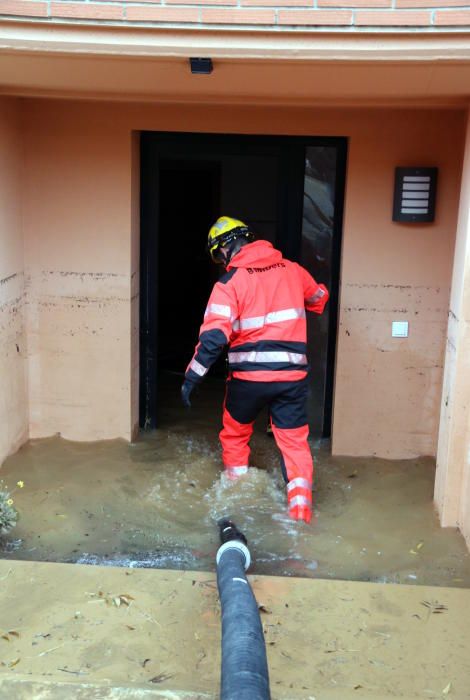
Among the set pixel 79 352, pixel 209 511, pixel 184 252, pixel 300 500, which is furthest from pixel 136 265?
pixel 184 252

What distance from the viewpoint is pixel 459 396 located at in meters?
4.71

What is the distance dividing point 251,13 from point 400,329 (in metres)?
2.76

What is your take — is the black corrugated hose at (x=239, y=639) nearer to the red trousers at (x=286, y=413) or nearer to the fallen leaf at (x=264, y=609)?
the fallen leaf at (x=264, y=609)

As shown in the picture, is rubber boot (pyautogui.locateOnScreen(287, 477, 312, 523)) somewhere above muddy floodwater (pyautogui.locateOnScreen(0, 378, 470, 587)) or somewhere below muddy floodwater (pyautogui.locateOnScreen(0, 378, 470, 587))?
above

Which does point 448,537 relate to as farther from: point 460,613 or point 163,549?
point 163,549

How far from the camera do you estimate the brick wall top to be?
3.82 meters

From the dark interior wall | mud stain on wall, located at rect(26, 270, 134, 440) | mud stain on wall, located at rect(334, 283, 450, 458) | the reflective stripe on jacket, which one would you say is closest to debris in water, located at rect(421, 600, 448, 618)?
the reflective stripe on jacket

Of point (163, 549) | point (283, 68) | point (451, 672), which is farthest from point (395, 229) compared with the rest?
point (451, 672)

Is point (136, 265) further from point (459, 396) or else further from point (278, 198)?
point (459, 396)

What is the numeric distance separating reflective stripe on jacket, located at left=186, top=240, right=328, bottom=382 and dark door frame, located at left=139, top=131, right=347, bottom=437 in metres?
0.99

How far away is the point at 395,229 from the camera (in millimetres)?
5742

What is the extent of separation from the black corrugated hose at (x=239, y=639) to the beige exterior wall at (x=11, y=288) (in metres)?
2.44

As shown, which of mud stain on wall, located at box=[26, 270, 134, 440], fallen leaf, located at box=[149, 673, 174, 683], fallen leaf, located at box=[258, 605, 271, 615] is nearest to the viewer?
fallen leaf, located at box=[149, 673, 174, 683]

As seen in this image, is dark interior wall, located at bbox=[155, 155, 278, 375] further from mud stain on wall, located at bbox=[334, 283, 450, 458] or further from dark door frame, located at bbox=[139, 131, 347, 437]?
mud stain on wall, located at bbox=[334, 283, 450, 458]
